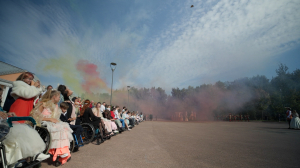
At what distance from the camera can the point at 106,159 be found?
359 cm

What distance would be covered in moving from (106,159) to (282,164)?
13.3 ft

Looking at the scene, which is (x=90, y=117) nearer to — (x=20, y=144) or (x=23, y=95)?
(x=23, y=95)

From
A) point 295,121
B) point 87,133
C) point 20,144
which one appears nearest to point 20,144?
point 20,144

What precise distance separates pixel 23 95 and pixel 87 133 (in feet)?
9.85

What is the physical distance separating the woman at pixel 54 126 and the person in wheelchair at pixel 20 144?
2.41ft

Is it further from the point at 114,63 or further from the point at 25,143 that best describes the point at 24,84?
the point at 114,63

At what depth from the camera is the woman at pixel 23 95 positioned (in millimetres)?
2930

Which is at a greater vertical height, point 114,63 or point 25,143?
point 114,63

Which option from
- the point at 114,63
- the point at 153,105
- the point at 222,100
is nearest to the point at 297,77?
the point at 222,100

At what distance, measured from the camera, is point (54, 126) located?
3.30m

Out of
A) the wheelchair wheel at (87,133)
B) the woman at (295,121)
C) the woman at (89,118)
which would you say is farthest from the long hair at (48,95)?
the woman at (295,121)

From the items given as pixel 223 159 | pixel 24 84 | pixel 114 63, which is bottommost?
pixel 223 159

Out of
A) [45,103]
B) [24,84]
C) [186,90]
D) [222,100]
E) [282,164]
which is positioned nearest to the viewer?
[24,84]

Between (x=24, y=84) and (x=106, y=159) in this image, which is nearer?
(x=24, y=84)
